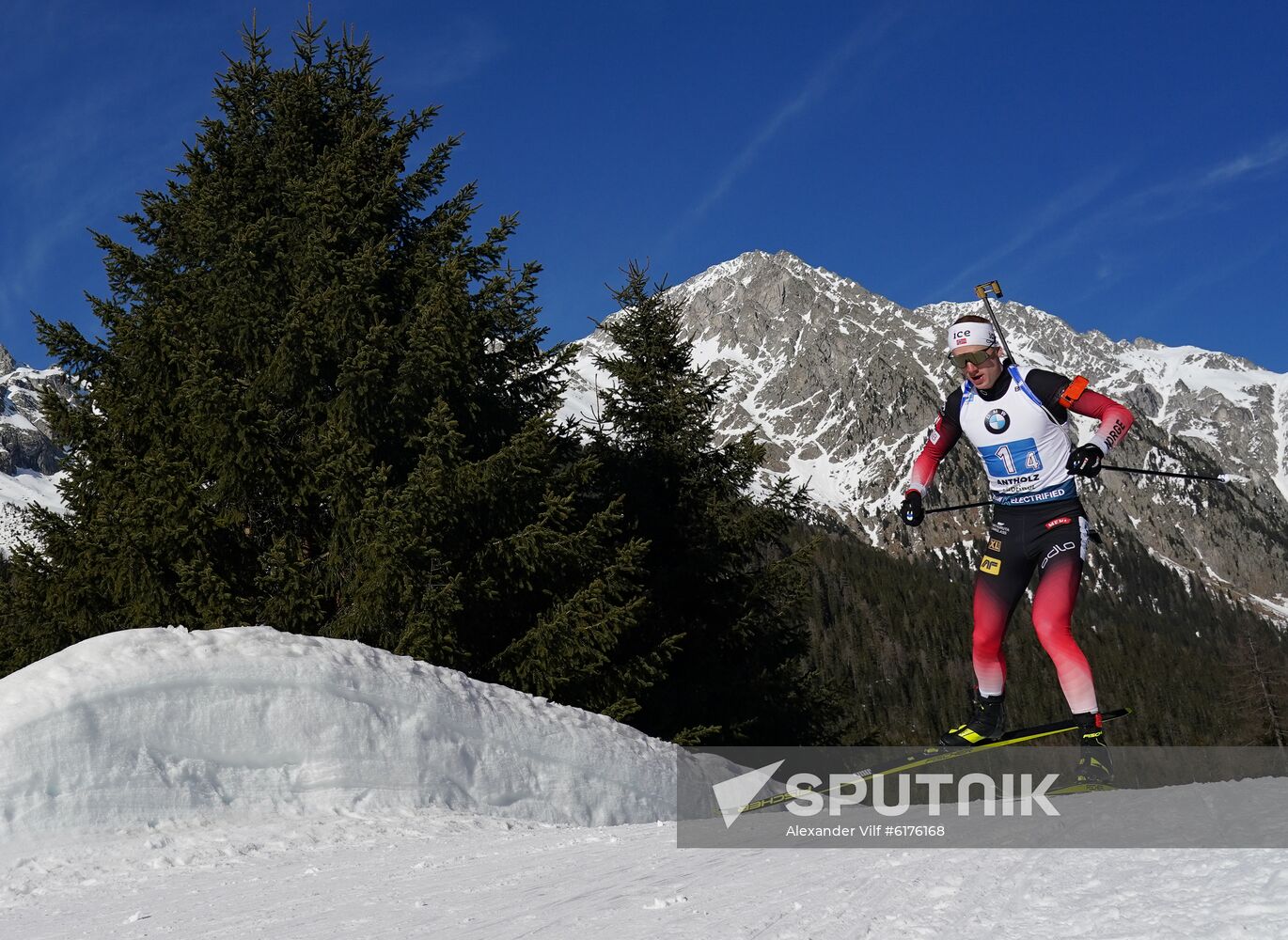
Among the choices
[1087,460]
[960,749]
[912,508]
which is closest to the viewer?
[1087,460]

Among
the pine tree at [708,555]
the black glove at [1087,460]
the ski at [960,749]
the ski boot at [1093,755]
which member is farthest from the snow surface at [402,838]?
the pine tree at [708,555]

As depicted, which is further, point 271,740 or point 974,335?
point 271,740

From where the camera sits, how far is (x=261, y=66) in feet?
47.5

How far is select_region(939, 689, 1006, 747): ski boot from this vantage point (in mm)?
6758

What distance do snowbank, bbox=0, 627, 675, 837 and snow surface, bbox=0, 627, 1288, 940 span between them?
0.05 ft

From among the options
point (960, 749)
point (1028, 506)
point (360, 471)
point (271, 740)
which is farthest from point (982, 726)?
point (360, 471)

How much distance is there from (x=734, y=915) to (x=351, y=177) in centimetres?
1157

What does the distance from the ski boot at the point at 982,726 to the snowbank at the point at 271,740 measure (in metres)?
2.82

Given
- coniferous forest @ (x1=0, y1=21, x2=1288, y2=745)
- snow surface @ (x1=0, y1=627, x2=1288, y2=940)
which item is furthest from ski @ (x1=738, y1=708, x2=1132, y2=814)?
coniferous forest @ (x1=0, y1=21, x2=1288, y2=745)

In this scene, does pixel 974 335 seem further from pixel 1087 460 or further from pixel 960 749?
pixel 960 749

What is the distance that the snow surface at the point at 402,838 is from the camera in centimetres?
330

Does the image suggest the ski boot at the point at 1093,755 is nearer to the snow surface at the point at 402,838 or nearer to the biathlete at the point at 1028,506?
the biathlete at the point at 1028,506

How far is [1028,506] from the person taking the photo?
21.7ft

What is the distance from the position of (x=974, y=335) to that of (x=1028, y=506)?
1.21 m
